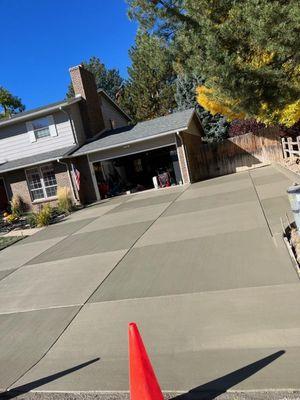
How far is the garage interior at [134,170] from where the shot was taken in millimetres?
23406

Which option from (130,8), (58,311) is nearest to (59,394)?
(58,311)

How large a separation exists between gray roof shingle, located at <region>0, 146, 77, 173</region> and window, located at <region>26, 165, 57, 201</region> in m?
0.62

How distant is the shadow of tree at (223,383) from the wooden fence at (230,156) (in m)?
18.5

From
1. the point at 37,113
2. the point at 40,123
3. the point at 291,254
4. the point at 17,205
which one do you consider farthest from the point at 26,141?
the point at 291,254

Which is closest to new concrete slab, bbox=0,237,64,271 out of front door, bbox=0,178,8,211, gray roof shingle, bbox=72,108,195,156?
gray roof shingle, bbox=72,108,195,156

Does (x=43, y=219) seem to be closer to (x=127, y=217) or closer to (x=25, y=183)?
(x=127, y=217)

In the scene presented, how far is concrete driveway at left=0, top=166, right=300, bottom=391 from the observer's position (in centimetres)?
394

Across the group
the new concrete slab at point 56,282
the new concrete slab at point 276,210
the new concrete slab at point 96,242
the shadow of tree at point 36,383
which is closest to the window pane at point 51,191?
the new concrete slab at point 96,242

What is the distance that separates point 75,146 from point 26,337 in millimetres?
17255

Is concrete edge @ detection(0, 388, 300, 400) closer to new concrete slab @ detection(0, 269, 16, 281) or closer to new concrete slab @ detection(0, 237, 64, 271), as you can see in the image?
new concrete slab @ detection(0, 269, 16, 281)

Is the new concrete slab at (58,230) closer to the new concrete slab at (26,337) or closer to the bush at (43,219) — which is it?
the bush at (43,219)

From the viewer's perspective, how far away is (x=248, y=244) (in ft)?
24.1

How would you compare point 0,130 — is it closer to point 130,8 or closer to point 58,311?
point 130,8

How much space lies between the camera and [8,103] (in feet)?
159
